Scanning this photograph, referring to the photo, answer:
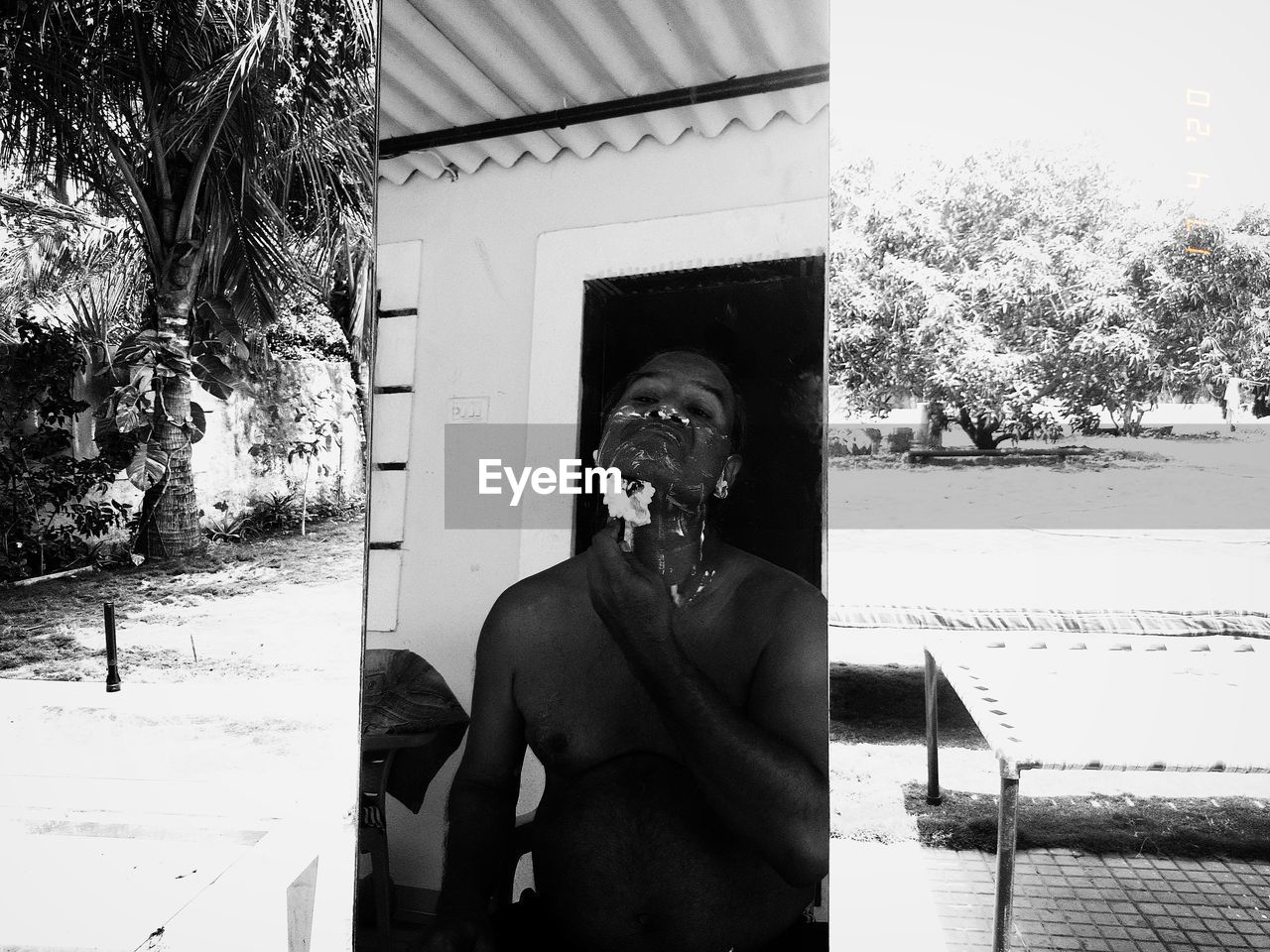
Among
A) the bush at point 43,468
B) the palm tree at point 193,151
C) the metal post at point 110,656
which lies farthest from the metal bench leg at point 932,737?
the bush at point 43,468

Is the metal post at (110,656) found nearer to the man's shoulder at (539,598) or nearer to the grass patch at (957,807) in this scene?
the man's shoulder at (539,598)

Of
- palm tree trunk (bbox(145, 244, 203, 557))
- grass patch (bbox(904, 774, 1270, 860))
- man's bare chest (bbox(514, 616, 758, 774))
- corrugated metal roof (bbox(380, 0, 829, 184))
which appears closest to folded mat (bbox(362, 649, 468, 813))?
man's bare chest (bbox(514, 616, 758, 774))

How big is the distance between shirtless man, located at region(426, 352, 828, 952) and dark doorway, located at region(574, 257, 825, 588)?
0.03 metres

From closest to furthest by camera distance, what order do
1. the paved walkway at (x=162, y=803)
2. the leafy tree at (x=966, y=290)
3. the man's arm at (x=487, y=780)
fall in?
the man's arm at (x=487, y=780), the paved walkway at (x=162, y=803), the leafy tree at (x=966, y=290)

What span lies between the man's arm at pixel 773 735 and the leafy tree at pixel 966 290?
9.57 ft

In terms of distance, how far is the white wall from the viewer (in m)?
1.42

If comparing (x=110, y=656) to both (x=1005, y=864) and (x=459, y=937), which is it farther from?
(x=1005, y=864)

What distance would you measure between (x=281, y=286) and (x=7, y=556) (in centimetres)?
154

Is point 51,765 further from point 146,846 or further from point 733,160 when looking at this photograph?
point 733,160

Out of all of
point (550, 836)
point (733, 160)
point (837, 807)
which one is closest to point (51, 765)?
point (550, 836)

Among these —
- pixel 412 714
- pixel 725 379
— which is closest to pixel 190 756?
pixel 412 714

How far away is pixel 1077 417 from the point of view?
3.84 meters

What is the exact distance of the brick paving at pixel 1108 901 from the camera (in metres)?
2.12

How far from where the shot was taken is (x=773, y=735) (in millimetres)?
1303
